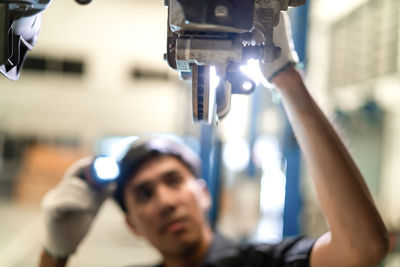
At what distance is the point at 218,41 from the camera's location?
1.55ft

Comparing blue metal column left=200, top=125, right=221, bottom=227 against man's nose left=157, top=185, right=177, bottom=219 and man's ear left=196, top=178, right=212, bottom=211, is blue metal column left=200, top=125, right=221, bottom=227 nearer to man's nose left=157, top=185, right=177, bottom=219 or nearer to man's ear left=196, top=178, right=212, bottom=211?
man's ear left=196, top=178, right=212, bottom=211

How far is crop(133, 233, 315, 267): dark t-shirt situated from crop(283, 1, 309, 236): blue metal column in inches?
16.8

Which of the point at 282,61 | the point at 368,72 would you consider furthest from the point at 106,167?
the point at 368,72

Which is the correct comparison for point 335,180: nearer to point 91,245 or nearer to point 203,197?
point 203,197

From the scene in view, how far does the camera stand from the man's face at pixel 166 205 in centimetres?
122

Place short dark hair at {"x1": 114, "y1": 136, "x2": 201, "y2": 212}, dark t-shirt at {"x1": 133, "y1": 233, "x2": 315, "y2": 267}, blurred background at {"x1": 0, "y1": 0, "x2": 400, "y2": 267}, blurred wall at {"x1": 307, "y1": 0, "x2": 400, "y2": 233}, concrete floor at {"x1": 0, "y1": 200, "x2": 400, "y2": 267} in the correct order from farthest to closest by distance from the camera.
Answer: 1. concrete floor at {"x1": 0, "y1": 200, "x2": 400, "y2": 267}
2. blurred wall at {"x1": 307, "y1": 0, "x2": 400, "y2": 233}
3. blurred background at {"x1": 0, "y1": 0, "x2": 400, "y2": 267}
4. short dark hair at {"x1": 114, "y1": 136, "x2": 201, "y2": 212}
5. dark t-shirt at {"x1": 133, "y1": 233, "x2": 315, "y2": 267}

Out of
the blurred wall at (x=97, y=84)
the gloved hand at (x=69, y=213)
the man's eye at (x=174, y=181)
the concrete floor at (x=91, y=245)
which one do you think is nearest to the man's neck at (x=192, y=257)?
the man's eye at (x=174, y=181)

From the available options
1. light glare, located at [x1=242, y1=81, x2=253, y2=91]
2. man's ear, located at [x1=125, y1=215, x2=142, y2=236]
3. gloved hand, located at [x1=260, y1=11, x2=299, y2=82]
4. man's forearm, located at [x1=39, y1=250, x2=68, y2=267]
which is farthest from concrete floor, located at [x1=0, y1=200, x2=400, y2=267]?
light glare, located at [x1=242, y1=81, x2=253, y2=91]

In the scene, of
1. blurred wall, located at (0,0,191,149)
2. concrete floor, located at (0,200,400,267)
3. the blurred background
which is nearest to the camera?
the blurred background

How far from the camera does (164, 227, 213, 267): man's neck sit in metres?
1.28

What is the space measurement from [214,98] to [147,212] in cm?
77

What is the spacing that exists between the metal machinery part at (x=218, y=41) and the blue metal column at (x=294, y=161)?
0.96m

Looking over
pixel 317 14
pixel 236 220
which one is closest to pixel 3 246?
pixel 236 220

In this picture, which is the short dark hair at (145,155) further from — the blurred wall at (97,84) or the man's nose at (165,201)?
the blurred wall at (97,84)
